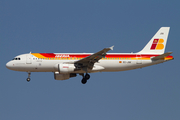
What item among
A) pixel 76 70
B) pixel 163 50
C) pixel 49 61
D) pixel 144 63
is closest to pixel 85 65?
pixel 76 70

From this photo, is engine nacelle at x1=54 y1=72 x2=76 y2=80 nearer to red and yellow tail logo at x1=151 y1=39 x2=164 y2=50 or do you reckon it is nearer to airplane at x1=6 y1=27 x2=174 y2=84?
airplane at x1=6 y1=27 x2=174 y2=84

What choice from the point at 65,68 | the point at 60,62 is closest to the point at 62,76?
the point at 60,62

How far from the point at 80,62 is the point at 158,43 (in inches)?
545

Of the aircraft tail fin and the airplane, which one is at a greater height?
the aircraft tail fin

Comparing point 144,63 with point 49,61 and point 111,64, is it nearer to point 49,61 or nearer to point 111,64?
point 111,64

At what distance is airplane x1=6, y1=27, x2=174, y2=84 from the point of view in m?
48.9

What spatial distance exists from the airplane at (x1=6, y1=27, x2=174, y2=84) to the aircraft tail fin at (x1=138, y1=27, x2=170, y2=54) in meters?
0.84

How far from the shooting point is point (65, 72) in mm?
48344

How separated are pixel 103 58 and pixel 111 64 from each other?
4.88 feet

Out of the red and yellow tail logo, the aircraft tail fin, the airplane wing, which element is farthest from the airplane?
the red and yellow tail logo

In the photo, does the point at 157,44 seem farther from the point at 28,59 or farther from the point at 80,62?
the point at 28,59

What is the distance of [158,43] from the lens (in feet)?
179

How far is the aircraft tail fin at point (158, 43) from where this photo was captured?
5356cm

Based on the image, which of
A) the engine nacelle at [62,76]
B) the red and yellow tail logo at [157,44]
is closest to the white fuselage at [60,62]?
the engine nacelle at [62,76]
